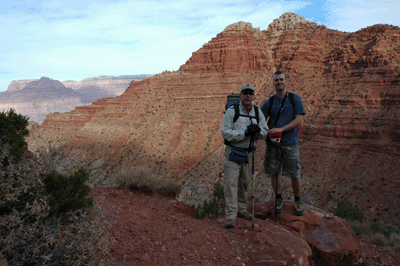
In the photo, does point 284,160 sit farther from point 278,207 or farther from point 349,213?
point 349,213

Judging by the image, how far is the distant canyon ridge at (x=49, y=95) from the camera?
4972 inches

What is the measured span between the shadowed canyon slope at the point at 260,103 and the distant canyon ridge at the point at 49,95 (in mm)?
71382

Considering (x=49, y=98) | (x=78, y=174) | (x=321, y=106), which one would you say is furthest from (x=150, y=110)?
(x=49, y=98)

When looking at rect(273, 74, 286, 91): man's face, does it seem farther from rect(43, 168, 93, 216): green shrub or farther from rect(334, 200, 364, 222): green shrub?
rect(334, 200, 364, 222): green shrub

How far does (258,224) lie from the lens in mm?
5012

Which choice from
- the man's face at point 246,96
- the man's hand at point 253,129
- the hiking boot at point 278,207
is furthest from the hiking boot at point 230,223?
the man's face at point 246,96

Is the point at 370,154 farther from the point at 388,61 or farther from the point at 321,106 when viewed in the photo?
the point at 388,61

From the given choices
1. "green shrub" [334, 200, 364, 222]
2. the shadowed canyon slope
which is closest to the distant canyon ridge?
the shadowed canyon slope

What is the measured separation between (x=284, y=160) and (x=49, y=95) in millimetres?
170687

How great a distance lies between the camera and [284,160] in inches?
209

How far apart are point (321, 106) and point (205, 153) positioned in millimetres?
13320

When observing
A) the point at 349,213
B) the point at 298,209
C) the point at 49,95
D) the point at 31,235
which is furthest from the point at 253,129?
the point at 49,95

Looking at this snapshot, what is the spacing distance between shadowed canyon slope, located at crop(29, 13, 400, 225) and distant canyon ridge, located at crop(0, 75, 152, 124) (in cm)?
7138

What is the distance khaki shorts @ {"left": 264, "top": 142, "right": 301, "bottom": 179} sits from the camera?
521cm
